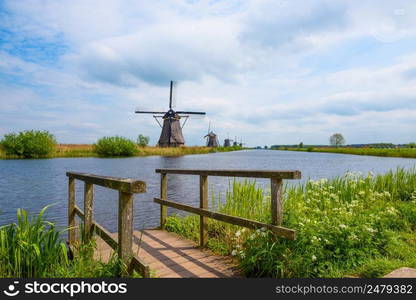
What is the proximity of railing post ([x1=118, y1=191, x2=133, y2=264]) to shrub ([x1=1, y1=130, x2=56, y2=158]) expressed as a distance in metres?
46.3

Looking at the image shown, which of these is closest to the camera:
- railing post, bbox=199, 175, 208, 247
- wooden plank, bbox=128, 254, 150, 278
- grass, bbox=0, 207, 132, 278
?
wooden plank, bbox=128, 254, 150, 278

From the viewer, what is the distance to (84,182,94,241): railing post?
4707mm

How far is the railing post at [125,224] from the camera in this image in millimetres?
3131

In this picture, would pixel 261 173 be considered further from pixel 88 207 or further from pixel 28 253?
pixel 28 253

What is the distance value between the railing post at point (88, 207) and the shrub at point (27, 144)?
44368 millimetres

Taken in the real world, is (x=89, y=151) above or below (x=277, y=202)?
above

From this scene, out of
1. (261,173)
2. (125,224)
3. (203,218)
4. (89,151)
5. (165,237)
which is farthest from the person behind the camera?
(89,151)

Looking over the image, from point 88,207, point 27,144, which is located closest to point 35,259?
point 88,207

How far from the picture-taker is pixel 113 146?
167 feet

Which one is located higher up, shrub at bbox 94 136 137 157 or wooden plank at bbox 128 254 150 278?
shrub at bbox 94 136 137 157

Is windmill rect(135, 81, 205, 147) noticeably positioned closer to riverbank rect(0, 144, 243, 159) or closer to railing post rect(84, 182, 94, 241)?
riverbank rect(0, 144, 243, 159)

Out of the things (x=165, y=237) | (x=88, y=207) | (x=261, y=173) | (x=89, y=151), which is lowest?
(x=165, y=237)

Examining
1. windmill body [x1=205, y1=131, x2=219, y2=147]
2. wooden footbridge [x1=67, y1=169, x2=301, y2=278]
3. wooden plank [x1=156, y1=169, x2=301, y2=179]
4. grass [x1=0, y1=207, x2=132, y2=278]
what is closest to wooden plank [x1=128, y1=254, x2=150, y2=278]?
wooden footbridge [x1=67, y1=169, x2=301, y2=278]

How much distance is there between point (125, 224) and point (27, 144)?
46.8 m
